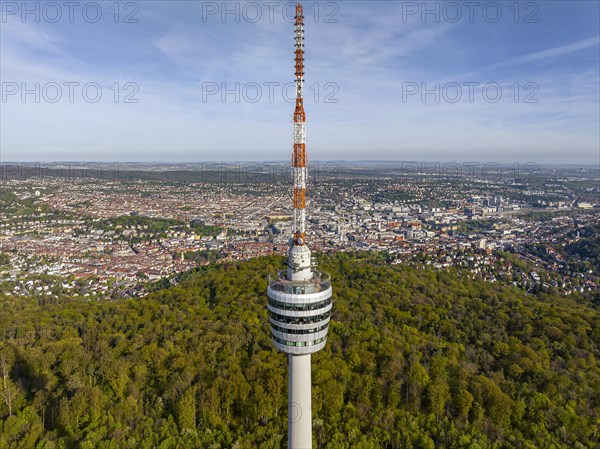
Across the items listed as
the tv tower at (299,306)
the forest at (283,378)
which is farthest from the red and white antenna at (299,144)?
the forest at (283,378)

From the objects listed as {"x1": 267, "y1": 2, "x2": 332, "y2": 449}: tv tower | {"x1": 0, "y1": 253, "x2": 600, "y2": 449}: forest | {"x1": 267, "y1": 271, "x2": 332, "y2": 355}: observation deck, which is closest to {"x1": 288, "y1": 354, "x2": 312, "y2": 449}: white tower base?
{"x1": 267, "y1": 2, "x2": 332, "y2": 449}: tv tower

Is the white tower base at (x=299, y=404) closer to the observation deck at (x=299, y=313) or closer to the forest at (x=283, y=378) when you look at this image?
the observation deck at (x=299, y=313)

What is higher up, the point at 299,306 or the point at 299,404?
the point at 299,306

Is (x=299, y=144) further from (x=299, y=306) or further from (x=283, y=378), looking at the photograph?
(x=283, y=378)

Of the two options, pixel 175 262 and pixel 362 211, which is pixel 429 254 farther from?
pixel 362 211

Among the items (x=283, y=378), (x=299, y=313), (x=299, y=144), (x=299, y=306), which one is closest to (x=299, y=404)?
(x=283, y=378)

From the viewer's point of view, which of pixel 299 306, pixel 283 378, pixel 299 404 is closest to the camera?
pixel 299 306
